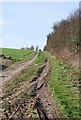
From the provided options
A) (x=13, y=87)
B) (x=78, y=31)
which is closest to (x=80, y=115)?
(x=13, y=87)

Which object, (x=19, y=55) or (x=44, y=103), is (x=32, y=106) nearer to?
(x=44, y=103)

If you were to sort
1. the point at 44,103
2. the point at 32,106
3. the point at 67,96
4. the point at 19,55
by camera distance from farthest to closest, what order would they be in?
1. the point at 19,55
2. the point at 67,96
3. the point at 44,103
4. the point at 32,106

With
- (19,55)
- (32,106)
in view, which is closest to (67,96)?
(32,106)

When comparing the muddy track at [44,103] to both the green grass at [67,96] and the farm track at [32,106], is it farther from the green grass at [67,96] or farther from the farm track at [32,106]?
the green grass at [67,96]

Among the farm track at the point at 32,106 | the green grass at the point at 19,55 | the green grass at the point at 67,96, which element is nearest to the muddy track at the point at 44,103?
the farm track at the point at 32,106

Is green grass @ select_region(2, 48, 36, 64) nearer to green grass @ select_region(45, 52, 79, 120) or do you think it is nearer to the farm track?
green grass @ select_region(45, 52, 79, 120)

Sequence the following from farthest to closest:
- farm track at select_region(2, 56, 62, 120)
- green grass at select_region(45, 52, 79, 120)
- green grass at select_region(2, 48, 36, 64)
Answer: green grass at select_region(2, 48, 36, 64) < green grass at select_region(45, 52, 79, 120) < farm track at select_region(2, 56, 62, 120)

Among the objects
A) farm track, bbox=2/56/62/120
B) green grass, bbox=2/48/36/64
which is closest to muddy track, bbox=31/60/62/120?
farm track, bbox=2/56/62/120

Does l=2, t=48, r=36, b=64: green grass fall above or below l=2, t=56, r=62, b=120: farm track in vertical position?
above

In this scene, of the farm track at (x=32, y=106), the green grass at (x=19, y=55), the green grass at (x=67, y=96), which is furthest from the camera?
the green grass at (x=19, y=55)

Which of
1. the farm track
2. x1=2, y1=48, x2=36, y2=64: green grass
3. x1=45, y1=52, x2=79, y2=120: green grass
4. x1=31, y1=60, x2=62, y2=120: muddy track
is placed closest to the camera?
the farm track

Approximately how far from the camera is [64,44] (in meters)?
46.6

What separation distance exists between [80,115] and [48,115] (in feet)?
3.94

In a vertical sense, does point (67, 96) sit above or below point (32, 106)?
A: above
